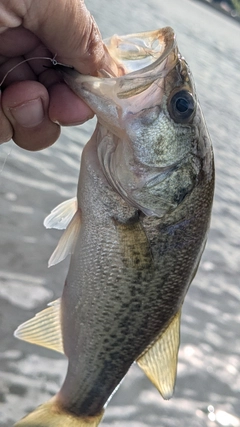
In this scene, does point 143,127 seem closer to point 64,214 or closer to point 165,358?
point 64,214

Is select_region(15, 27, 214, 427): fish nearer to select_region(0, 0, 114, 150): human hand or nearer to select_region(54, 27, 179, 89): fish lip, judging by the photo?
select_region(54, 27, 179, 89): fish lip

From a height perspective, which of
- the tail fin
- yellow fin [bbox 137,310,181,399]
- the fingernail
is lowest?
the tail fin

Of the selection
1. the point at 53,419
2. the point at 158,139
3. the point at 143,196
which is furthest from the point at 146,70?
the point at 53,419

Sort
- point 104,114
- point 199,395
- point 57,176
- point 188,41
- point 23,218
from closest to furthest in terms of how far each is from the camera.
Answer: point 104,114, point 199,395, point 23,218, point 57,176, point 188,41

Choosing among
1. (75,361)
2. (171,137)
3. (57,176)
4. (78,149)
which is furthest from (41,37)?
(78,149)

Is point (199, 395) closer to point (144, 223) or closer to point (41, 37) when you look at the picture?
point (144, 223)

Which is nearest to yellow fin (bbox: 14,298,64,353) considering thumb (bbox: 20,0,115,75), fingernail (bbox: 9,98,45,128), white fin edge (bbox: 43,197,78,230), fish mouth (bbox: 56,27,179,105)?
white fin edge (bbox: 43,197,78,230)

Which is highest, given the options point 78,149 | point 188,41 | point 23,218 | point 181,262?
point 181,262

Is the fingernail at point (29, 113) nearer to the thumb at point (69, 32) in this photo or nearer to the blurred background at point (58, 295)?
the thumb at point (69, 32)
